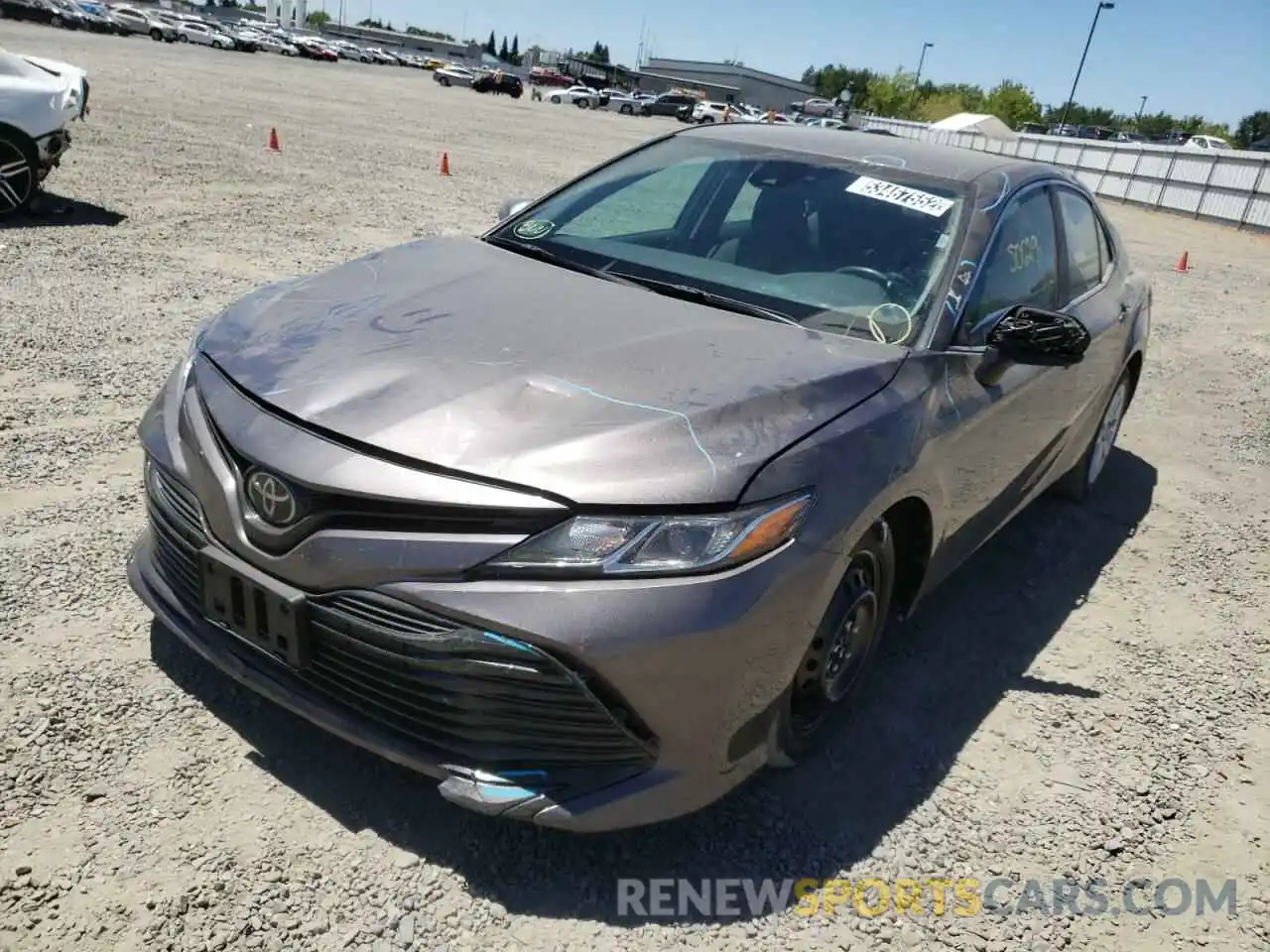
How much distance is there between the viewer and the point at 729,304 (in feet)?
9.91

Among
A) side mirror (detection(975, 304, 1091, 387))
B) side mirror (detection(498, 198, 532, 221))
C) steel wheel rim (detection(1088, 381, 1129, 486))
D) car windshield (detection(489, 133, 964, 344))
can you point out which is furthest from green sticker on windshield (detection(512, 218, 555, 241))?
steel wheel rim (detection(1088, 381, 1129, 486))

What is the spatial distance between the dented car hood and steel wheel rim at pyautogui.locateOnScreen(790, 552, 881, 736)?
1.63 feet

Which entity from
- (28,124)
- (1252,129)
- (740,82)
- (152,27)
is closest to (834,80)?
(740,82)

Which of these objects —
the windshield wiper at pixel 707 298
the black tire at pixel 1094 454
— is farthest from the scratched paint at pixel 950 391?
the black tire at pixel 1094 454

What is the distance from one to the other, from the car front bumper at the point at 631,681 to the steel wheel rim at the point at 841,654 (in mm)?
278

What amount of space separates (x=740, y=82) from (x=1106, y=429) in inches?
4888

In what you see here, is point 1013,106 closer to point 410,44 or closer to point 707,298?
point 410,44

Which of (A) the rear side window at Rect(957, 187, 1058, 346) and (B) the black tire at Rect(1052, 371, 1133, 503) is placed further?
(B) the black tire at Rect(1052, 371, 1133, 503)

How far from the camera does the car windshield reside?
306 centimetres

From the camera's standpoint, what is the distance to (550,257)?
3.41m

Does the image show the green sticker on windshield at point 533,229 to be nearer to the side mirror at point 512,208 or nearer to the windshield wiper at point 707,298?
the side mirror at point 512,208

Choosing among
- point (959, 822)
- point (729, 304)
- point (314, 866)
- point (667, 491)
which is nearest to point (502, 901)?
point (314, 866)

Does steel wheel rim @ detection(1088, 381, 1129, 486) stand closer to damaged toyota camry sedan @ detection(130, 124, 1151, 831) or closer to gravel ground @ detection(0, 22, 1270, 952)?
gravel ground @ detection(0, 22, 1270, 952)

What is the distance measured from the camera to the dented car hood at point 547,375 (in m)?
2.12
